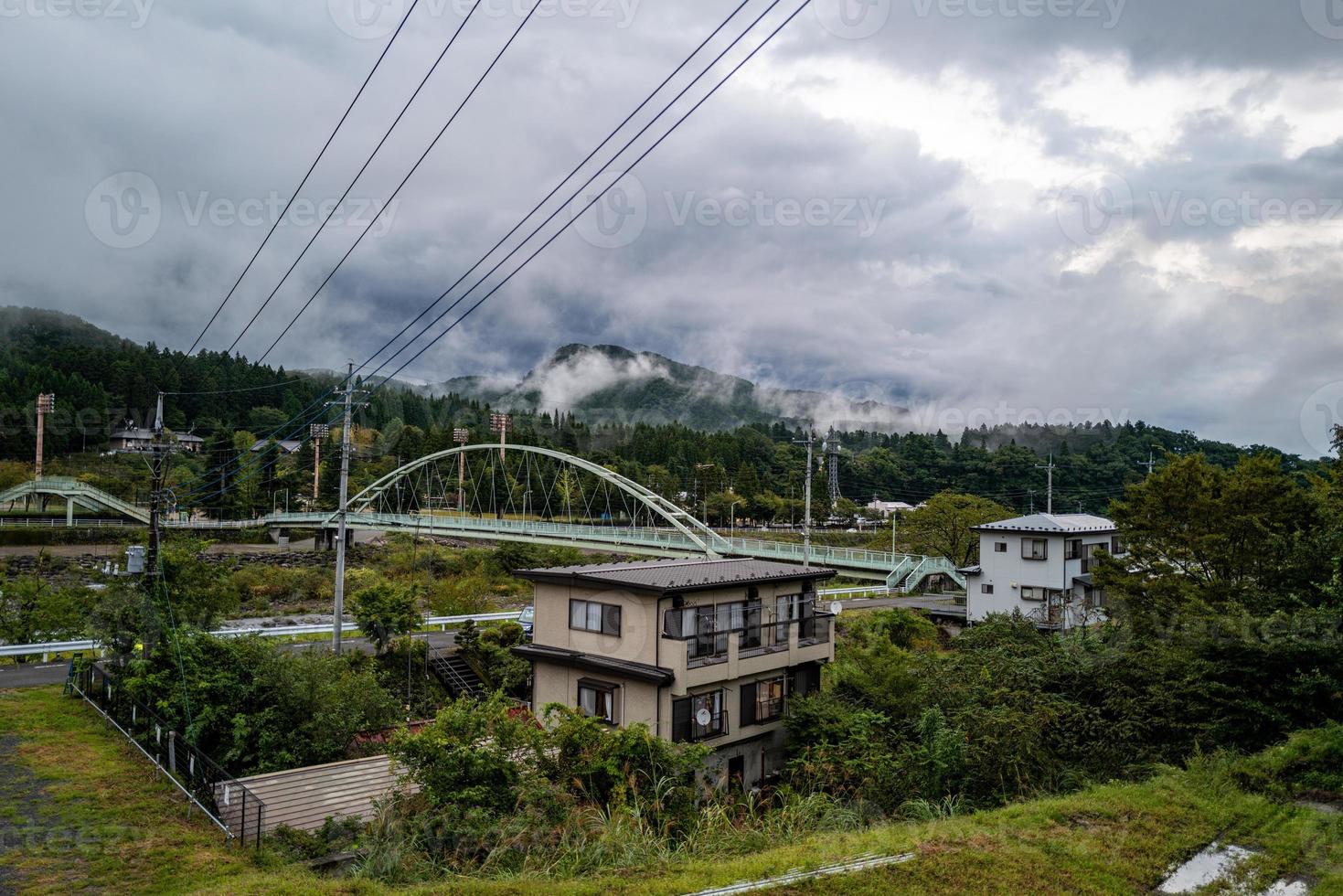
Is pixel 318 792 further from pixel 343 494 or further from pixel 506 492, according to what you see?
pixel 506 492

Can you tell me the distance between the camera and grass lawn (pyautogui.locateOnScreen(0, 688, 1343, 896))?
6.52 metres

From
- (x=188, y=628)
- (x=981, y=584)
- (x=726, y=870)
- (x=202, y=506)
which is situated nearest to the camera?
(x=726, y=870)

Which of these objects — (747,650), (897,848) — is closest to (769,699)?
(747,650)

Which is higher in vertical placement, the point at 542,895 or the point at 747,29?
the point at 747,29

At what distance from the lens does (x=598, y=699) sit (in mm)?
15070

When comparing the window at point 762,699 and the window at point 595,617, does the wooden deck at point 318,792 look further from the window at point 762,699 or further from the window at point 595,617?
the window at point 762,699

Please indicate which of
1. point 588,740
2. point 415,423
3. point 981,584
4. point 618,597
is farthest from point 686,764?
point 415,423

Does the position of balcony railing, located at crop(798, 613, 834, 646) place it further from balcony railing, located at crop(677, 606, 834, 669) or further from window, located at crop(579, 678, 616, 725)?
window, located at crop(579, 678, 616, 725)

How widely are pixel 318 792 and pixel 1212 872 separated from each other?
11.9 metres

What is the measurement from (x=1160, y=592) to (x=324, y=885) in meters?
19.8

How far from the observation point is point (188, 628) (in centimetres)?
1464

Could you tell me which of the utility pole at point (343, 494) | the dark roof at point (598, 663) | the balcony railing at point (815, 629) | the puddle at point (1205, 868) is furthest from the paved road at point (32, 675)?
the puddle at point (1205, 868)

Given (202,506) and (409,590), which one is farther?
(202,506)

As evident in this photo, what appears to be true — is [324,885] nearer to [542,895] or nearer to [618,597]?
[542,895]
